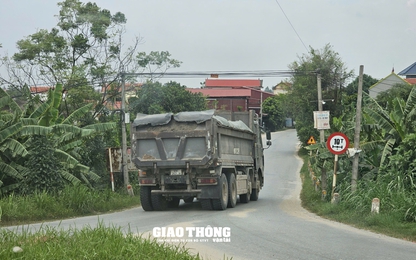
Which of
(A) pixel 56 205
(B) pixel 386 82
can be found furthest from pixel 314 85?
(A) pixel 56 205

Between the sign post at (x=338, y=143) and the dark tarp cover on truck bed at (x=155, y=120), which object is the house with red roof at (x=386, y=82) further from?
the dark tarp cover on truck bed at (x=155, y=120)

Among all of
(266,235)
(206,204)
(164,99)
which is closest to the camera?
(266,235)

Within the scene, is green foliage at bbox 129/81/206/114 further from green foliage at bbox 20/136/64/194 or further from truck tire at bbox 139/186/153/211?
truck tire at bbox 139/186/153/211

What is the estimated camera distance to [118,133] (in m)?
30.6

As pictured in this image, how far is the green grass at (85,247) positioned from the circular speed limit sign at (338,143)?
34.2 ft

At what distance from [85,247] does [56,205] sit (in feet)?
32.7

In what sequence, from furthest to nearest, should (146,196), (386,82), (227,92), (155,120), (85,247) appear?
1. (227,92)
2. (386,82)
3. (146,196)
4. (155,120)
5. (85,247)

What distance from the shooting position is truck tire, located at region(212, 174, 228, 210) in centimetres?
1775

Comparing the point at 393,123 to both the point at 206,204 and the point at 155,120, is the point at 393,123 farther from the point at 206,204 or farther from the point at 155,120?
the point at 155,120

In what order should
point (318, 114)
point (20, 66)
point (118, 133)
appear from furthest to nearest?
point (20, 66), point (118, 133), point (318, 114)

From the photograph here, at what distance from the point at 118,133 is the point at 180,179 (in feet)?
45.4

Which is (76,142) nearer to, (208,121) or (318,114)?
(208,121)

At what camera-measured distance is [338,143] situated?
60.2 feet

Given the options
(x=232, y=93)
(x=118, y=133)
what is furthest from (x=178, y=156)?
(x=232, y=93)
